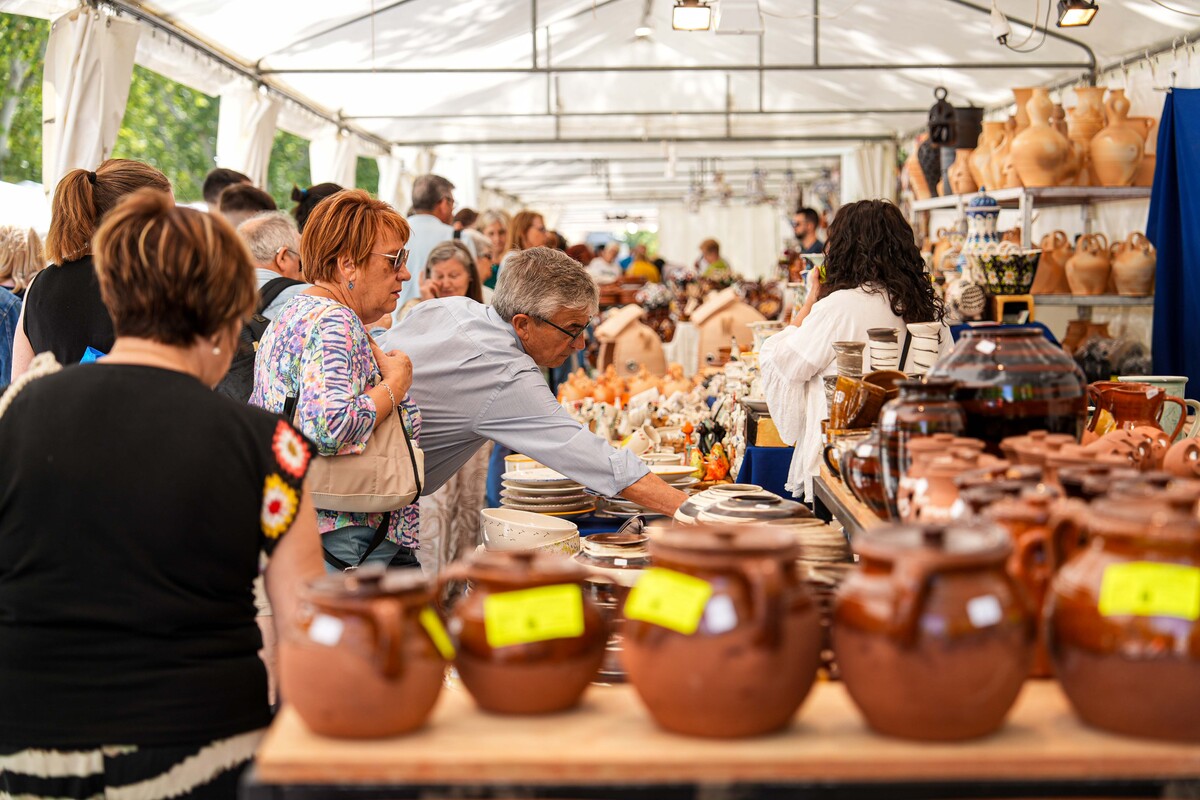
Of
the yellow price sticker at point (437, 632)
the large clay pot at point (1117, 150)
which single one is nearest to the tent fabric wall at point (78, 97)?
the yellow price sticker at point (437, 632)

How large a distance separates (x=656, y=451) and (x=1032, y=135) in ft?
8.28

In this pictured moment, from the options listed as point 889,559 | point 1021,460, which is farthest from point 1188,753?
point 1021,460

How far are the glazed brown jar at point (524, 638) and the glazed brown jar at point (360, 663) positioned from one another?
52 mm

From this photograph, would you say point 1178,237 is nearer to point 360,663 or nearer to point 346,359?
point 346,359

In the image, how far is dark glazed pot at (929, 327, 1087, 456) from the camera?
5.85 feet

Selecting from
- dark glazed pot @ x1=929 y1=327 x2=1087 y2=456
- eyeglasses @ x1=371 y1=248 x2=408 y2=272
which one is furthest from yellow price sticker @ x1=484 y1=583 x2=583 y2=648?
eyeglasses @ x1=371 y1=248 x2=408 y2=272

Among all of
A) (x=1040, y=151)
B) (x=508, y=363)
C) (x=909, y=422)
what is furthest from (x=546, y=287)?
(x=1040, y=151)

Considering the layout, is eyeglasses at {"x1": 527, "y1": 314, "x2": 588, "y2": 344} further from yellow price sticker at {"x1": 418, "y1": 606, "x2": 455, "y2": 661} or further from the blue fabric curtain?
the blue fabric curtain

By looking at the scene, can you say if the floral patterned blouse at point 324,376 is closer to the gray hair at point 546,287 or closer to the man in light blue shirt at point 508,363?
the man in light blue shirt at point 508,363

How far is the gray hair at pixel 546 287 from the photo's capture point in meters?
2.92

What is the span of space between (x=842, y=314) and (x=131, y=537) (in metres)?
2.42

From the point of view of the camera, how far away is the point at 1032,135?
5301mm

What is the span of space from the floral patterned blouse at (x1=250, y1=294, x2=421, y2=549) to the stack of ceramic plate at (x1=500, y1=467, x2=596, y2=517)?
911 mm

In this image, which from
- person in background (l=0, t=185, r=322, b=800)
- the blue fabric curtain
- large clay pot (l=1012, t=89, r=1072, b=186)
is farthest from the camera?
large clay pot (l=1012, t=89, r=1072, b=186)
